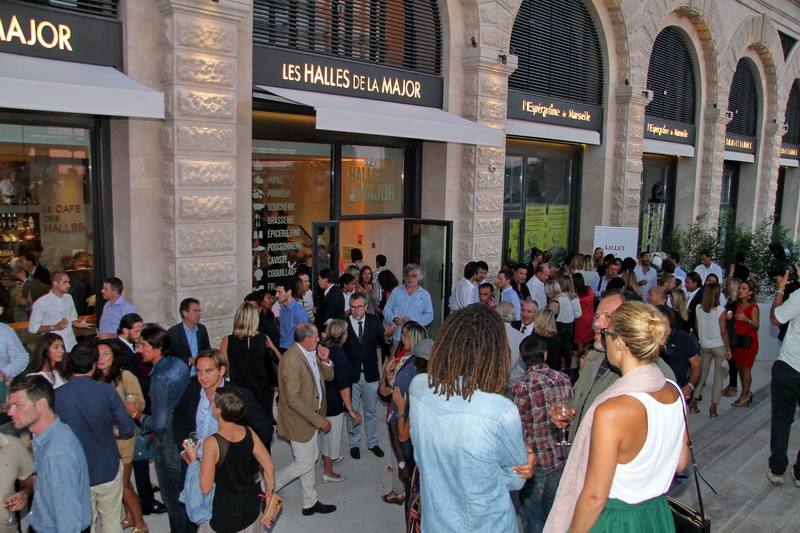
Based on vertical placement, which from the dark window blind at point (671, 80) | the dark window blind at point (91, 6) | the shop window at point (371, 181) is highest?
the dark window blind at point (671, 80)

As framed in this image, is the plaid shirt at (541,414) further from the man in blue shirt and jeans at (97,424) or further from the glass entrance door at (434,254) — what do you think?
the glass entrance door at (434,254)

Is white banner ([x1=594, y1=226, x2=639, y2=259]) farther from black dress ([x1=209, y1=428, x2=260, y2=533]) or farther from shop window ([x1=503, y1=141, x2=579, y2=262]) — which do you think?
black dress ([x1=209, y1=428, x2=260, y2=533])

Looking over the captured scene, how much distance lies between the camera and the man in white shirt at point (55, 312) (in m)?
6.83

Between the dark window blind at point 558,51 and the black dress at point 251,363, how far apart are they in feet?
30.9

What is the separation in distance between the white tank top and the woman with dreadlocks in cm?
43

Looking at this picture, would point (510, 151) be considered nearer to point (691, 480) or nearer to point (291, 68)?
point (291, 68)

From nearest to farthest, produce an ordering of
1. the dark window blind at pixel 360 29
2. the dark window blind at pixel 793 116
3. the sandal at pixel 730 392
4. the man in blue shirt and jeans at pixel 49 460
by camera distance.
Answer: the man in blue shirt and jeans at pixel 49 460
the dark window blind at pixel 360 29
the sandal at pixel 730 392
the dark window blind at pixel 793 116

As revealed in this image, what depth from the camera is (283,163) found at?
1012 cm

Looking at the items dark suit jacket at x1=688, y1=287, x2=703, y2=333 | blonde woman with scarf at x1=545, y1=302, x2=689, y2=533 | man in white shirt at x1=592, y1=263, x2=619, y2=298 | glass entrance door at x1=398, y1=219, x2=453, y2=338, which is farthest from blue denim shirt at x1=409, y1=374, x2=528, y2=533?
man in white shirt at x1=592, y1=263, x2=619, y2=298

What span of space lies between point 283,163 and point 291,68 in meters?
1.58

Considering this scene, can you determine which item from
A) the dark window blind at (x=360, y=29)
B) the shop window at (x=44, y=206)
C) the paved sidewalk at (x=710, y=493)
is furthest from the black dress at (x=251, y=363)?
the dark window blind at (x=360, y=29)

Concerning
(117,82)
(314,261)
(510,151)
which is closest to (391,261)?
(314,261)

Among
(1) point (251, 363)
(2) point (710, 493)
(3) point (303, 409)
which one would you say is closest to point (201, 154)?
(1) point (251, 363)

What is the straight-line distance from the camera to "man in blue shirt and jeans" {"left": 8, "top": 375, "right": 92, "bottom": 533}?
12.6 feet
